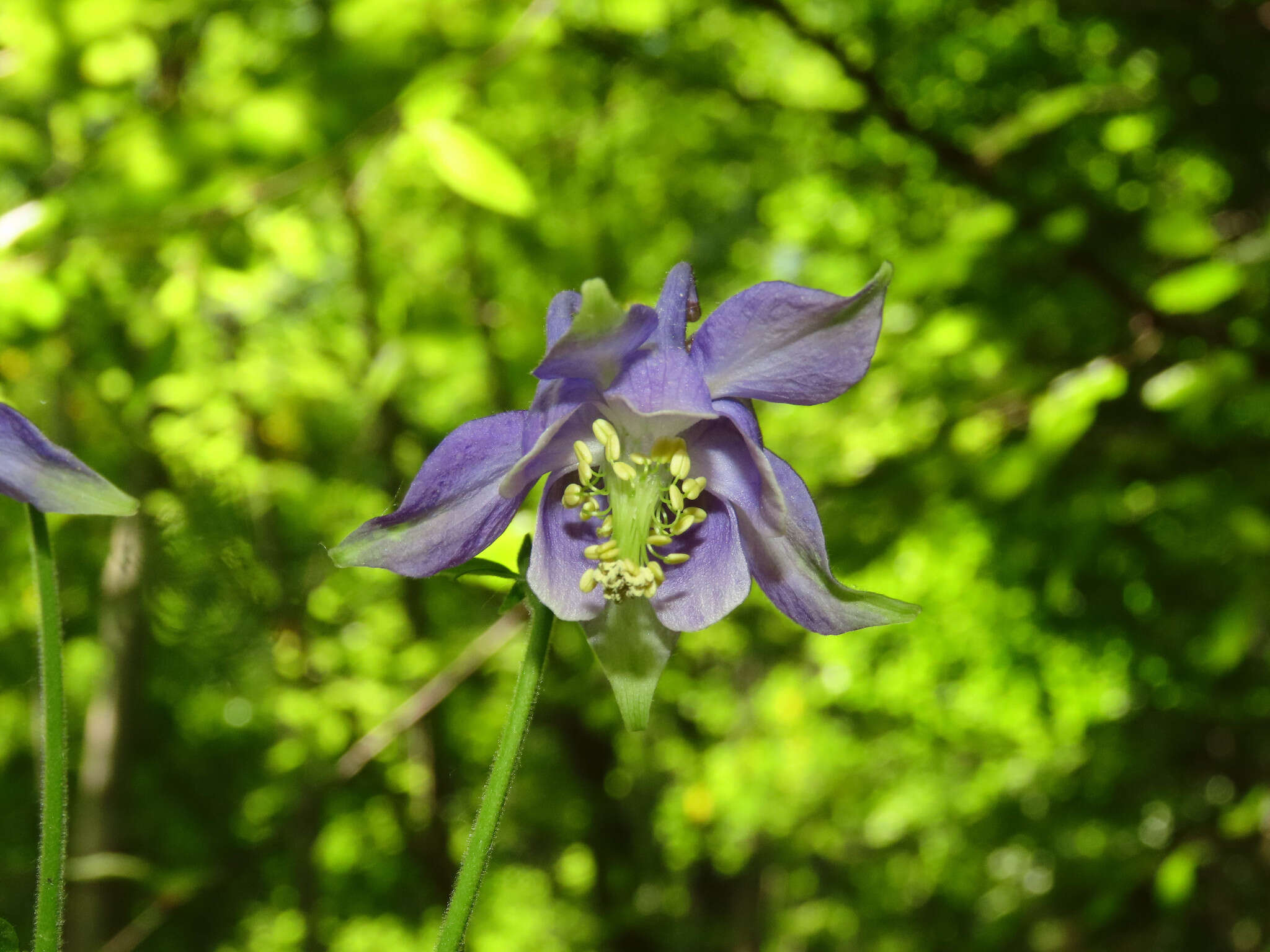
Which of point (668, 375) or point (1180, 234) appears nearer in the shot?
point (668, 375)

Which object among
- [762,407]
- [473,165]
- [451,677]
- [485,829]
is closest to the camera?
[485,829]

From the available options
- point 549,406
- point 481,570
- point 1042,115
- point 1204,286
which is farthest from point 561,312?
point 1042,115

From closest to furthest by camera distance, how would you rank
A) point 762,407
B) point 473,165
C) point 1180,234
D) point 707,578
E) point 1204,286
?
point 707,578 → point 473,165 → point 1204,286 → point 1180,234 → point 762,407

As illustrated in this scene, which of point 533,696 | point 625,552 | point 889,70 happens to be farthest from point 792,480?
point 889,70

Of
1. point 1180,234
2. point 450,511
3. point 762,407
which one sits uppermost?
point 450,511

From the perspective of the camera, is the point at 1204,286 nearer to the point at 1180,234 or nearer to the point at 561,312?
the point at 1180,234

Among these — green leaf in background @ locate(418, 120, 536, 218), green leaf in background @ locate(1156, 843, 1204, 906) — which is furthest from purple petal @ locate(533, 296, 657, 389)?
green leaf in background @ locate(1156, 843, 1204, 906)

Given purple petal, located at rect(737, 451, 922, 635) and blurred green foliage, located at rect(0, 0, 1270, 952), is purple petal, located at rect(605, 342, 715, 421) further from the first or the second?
blurred green foliage, located at rect(0, 0, 1270, 952)
